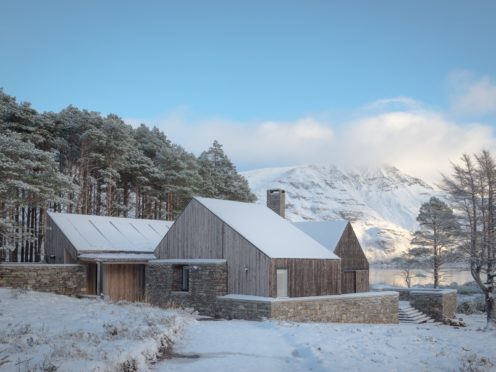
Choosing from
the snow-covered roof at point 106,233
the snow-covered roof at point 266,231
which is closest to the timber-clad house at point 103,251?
the snow-covered roof at point 106,233

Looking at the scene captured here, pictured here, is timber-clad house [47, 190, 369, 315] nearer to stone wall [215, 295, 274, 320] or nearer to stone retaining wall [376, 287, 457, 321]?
stone wall [215, 295, 274, 320]

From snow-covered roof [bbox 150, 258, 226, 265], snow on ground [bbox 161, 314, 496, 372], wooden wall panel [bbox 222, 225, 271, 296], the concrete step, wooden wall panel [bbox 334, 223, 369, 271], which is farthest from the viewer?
wooden wall panel [bbox 334, 223, 369, 271]

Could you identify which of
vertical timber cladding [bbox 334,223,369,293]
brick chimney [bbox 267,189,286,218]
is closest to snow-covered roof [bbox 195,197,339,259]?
brick chimney [bbox 267,189,286,218]

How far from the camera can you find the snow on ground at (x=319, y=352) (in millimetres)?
10023

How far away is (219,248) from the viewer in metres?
24.3

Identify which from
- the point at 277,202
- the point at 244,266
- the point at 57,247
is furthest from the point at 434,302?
the point at 57,247

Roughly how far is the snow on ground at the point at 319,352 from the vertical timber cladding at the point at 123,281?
1339cm

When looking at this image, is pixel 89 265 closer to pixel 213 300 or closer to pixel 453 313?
pixel 213 300

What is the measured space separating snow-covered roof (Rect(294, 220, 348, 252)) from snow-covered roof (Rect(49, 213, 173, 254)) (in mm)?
10075

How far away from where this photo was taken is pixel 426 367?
10.1 meters

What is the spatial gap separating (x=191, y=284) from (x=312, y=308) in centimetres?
599

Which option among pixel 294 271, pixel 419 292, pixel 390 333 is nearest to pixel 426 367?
pixel 390 333

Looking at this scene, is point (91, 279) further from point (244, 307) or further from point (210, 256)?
point (244, 307)

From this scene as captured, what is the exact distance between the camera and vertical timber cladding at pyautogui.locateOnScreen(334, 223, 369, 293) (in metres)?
31.0
